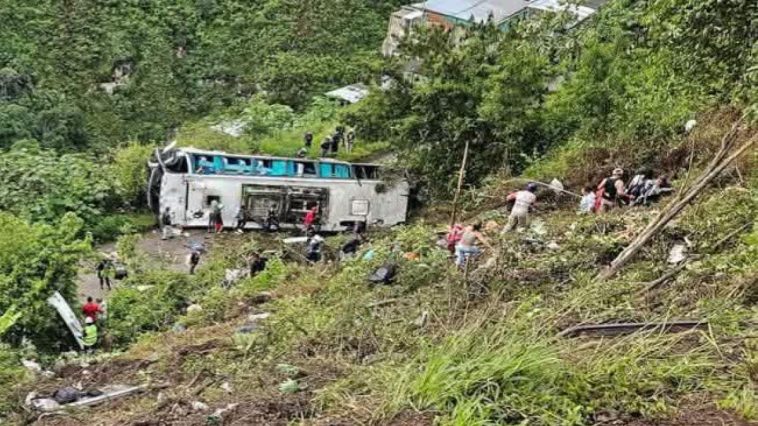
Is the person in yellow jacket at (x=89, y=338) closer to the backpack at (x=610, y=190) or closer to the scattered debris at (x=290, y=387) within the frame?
the scattered debris at (x=290, y=387)

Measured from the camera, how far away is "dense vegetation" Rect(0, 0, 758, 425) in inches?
218

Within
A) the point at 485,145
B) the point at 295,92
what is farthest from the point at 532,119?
the point at 295,92

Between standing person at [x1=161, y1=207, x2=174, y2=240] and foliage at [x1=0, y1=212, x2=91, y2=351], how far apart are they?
6627 mm

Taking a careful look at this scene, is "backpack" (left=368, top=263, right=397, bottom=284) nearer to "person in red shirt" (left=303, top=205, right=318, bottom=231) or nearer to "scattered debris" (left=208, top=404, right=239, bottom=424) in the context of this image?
"scattered debris" (left=208, top=404, right=239, bottom=424)

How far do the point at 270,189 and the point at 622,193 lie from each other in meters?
9.31

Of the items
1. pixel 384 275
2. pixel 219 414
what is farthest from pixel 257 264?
pixel 219 414

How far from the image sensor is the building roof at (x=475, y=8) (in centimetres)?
3500

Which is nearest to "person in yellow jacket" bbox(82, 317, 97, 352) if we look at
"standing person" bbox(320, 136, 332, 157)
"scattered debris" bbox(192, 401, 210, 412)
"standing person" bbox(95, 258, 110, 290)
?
"standing person" bbox(95, 258, 110, 290)

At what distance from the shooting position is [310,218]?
20.3 m

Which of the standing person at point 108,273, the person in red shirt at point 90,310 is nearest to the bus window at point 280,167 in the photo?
the standing person at point 108,273

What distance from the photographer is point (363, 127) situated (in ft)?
64.4

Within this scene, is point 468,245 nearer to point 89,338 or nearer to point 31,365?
point 31,365

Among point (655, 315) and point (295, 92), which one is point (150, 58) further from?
point (655, 315)

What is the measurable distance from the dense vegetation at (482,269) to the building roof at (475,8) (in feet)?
28.6
